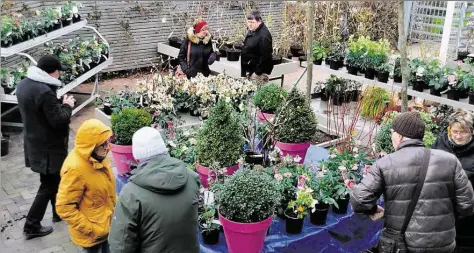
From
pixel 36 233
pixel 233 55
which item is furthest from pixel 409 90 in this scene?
pixel 36 233

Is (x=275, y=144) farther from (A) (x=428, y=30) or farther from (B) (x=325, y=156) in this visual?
(A) (x=428, y=30)

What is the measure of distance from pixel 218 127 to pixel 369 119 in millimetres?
3304

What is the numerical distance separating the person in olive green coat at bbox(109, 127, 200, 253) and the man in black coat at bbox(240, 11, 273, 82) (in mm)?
4294

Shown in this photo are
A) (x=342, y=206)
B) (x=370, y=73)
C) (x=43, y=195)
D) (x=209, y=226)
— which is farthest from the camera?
(x=370, y=73)

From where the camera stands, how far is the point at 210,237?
10.5 ft

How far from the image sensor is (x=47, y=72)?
13.2ft

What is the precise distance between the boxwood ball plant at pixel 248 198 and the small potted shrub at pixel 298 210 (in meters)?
0.33

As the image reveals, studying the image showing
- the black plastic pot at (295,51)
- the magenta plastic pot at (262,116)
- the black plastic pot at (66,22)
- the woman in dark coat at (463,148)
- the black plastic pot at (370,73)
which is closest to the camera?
A: the woman in dark coat at (463,148)

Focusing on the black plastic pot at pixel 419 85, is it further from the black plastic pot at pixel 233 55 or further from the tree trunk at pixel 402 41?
the black plastic pot at pixel 233 55

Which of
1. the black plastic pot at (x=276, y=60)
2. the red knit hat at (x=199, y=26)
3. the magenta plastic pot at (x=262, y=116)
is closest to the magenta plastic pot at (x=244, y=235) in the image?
the magenta plastic pot at (x=262, y=116)

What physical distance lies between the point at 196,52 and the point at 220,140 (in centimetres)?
310

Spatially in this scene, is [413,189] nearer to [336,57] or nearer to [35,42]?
[336,57]

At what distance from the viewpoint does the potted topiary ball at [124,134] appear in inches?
162

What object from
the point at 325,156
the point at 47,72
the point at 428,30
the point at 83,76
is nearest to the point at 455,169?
the point at 325,156
